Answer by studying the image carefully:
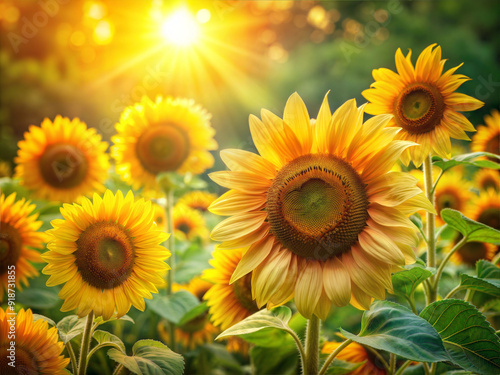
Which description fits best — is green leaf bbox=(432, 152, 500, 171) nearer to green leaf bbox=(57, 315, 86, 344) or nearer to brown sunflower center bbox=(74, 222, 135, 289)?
brown sunflower center bbox=(74, 222, 135, 289)

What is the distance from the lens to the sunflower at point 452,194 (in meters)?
1.90

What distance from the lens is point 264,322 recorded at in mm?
1005

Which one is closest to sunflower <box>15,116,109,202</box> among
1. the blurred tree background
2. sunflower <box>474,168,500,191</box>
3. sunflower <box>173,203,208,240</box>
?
sunflower <box>173,203,208,240</box>

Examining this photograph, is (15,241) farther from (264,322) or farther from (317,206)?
(317,206)

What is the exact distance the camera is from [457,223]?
1110 mm

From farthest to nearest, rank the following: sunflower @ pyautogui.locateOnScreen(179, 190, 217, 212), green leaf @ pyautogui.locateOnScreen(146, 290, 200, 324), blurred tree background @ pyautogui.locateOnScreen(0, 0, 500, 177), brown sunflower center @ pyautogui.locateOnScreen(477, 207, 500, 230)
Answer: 1. blurred tree background @ pyautogui.locateOnScreen(0, 0, 500, 177)
2. sunflower @ pyautogui.locateOnScreen(179, 190, 217, 212)
3. brown sunflower center @ pyautogui.locateOnScreen(477, 207, 500, 230)
4. green leaf @ pyautogui.locateOnScreen(146, 290, 200, 324)

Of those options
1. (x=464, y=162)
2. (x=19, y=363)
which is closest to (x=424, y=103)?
(x=464, y=162)

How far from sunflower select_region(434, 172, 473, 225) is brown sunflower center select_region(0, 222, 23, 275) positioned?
1.70 metres

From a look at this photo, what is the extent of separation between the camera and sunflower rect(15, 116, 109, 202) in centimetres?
195

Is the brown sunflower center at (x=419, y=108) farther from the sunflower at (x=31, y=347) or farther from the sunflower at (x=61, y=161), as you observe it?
the sunflower at (x=61, y=161)

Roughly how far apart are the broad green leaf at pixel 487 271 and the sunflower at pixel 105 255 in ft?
2.93

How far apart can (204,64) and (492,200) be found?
18.1ft

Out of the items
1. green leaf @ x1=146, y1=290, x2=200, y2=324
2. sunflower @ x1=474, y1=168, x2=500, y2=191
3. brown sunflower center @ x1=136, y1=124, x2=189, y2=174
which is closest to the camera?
green leaf @ x1=146, y1=290, x2=200, y2=324

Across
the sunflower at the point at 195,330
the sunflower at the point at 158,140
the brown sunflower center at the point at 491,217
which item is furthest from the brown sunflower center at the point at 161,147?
the brown sunflower center at the point at 491,217
